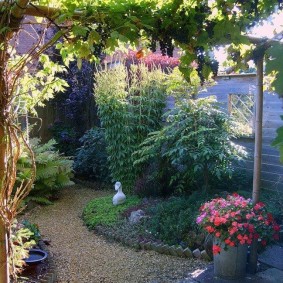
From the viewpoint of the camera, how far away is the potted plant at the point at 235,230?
331 centimetres

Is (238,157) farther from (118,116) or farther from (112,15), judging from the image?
(112,15)

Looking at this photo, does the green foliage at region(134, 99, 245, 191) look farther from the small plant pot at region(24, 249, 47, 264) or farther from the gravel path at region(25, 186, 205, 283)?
the small plant pot at region(24, 249, 47, 264)

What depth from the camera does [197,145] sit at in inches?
202

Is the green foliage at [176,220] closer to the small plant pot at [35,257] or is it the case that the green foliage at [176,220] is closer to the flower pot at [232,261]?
the flower pot at [232,261]

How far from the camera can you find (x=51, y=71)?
10.2 ft

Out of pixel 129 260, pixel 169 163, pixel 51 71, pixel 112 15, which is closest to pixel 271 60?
pixel 112 15

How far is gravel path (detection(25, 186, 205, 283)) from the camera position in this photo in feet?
12.4

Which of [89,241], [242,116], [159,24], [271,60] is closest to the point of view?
[271,60]

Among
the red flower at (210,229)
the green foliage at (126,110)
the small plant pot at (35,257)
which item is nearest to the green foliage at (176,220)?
the red flower at (210,229)

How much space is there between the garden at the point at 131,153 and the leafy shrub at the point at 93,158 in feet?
0.09

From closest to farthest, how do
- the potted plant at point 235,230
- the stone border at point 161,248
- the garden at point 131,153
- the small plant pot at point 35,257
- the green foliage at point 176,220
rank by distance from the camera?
→ the garden at point 131,153 → the potted plant at point 235,230 → the small plant pot at point 35,257 → the stone border at point 161,248 → the green foliage at point 176,220

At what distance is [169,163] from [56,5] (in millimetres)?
3747

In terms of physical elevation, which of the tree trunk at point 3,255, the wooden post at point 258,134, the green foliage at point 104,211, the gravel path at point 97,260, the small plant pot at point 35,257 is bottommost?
the gravel path at point 97,260

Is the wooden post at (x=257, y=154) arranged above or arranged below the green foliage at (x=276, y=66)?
below
